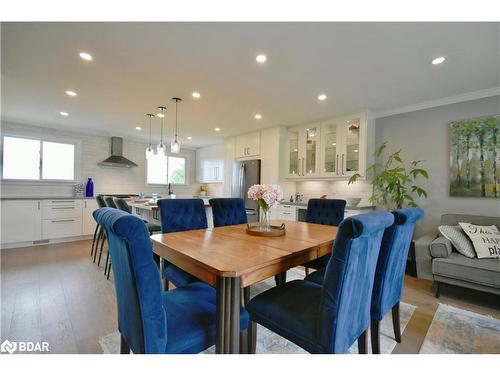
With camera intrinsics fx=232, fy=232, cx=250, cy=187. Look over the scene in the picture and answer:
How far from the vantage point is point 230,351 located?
3.33 feet

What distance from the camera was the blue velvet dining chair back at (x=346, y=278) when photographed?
3.07 feet

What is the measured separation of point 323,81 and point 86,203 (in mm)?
5016

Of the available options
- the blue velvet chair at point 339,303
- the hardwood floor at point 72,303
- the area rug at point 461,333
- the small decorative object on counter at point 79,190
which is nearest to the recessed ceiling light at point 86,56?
the hardwood floor at point 72,303

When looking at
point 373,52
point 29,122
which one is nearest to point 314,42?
point 373,52

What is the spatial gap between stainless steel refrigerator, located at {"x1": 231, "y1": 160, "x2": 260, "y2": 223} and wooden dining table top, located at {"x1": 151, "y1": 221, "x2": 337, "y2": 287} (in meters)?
2.91

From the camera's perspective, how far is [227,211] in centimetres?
255

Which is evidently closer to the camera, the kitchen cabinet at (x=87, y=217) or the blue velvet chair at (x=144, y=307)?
the blue velvet chair at (x=144, y=307)

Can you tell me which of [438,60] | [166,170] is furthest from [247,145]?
[438,60]

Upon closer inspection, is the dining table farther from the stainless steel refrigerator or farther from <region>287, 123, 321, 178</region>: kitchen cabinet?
the stainless steel refrigerator

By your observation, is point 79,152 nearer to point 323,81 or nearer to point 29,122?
point 29,122

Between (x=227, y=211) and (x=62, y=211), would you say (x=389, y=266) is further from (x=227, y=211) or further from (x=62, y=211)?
(x=62, y=211)

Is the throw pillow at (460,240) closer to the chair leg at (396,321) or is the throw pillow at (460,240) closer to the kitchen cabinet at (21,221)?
the chair leg at (396,321)

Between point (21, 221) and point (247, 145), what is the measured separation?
4394 mm

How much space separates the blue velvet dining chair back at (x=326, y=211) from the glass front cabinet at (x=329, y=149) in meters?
1.28
